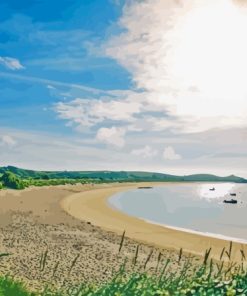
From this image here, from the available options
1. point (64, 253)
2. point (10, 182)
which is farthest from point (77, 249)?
point (10, 182)

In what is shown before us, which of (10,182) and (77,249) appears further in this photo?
(10,182)

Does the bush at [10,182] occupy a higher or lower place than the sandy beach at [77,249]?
higher

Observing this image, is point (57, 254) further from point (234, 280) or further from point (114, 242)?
point (234, 280)

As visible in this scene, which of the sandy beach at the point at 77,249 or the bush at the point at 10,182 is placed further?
the bush at the point at 10,182

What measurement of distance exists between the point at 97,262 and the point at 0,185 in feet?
238

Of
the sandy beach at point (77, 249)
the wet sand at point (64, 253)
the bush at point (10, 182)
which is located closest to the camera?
the wet sand at point (64, 253)

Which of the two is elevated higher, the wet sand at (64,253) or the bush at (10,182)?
the bush at (10,182)

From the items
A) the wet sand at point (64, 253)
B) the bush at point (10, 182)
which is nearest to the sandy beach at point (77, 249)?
the wet sand at point (64, 253)

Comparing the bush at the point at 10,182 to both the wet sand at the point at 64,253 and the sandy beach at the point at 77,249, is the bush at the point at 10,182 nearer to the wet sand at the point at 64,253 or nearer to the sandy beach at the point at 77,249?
the sandy beach at the point at 77,249

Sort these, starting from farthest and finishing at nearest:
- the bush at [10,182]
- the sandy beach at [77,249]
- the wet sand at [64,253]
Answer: the bush at [10,182], the sandy beach at [77,249], the wet sand at [64,253]

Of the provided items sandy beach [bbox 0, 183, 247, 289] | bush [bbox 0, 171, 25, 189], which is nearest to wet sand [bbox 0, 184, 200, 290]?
sandy beach [bbox 0, 183, 247, 289]

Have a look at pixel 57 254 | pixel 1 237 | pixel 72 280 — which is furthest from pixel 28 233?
pixel 72 280

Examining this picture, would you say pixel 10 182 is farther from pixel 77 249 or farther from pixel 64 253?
pixel 64 253

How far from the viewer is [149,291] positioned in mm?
7676
